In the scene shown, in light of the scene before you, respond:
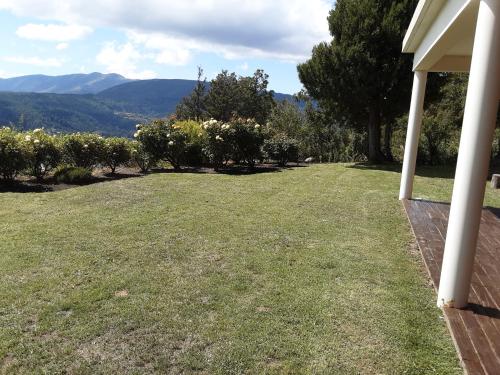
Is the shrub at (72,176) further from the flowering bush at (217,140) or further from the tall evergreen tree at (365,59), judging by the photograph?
the tall evergreen tree at (365,59)

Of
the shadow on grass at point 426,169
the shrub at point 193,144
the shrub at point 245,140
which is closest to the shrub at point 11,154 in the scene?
the shrub at point 193,144

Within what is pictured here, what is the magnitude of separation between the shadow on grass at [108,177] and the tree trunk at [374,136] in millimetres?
3273

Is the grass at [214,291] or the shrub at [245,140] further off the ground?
the shrub at [245,140]

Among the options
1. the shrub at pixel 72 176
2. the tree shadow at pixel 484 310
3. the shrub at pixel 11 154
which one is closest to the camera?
the tree shadow at pixel 484 310

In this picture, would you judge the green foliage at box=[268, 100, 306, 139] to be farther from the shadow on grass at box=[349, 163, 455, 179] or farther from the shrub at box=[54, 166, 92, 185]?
the shrub at box=[54, 166, 92, 185]

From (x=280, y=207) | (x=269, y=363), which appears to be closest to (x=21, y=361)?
(x=269, y=363)

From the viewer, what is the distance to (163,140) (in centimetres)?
1189

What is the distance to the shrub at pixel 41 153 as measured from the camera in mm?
9859

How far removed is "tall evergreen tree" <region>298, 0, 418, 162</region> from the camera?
40.0 ft

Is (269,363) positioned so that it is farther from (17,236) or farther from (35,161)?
(35,161)

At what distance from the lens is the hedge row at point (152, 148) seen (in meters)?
9.98

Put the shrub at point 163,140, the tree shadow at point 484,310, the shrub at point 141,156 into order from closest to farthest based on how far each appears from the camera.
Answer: the tree shadow at point 484,310 → the shrub at point 163,140 → the shrub at point 141,156

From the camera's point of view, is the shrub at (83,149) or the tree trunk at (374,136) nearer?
the shrub at (83,149)

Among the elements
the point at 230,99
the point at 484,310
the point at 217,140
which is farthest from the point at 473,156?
the point at 230,99
